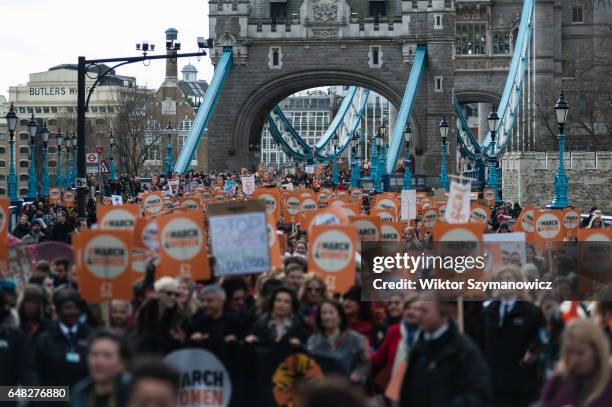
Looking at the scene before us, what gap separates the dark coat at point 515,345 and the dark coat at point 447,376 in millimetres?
2296

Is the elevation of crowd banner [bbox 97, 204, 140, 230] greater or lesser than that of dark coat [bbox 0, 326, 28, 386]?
greater

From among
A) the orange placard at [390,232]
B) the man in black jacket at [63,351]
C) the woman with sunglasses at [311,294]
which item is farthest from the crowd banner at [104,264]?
the orange placard at [390,232]

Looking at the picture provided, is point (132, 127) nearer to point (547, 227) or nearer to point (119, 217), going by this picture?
point (547, 227)

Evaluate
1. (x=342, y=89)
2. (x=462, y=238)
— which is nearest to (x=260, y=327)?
(x=462, y=238)

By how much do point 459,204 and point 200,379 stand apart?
17.5 ft

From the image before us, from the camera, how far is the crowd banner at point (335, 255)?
10.9 metres

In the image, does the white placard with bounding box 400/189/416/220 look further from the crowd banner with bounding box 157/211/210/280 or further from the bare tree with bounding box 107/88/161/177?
the bare tree with bounding box 107/88/161/177

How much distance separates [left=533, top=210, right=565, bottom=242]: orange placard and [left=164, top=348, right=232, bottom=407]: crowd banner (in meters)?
9.07

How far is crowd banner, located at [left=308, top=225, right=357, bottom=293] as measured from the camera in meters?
10.9

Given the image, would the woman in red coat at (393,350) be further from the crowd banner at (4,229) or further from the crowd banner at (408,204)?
the crowd banner at (408,204)

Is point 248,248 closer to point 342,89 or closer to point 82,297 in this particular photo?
point 82,297

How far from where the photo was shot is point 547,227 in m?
17.4

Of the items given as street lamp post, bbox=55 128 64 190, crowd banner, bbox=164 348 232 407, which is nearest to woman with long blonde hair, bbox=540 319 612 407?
crowd banner, bbox=164 348 232 407

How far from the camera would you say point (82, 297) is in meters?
9.97
